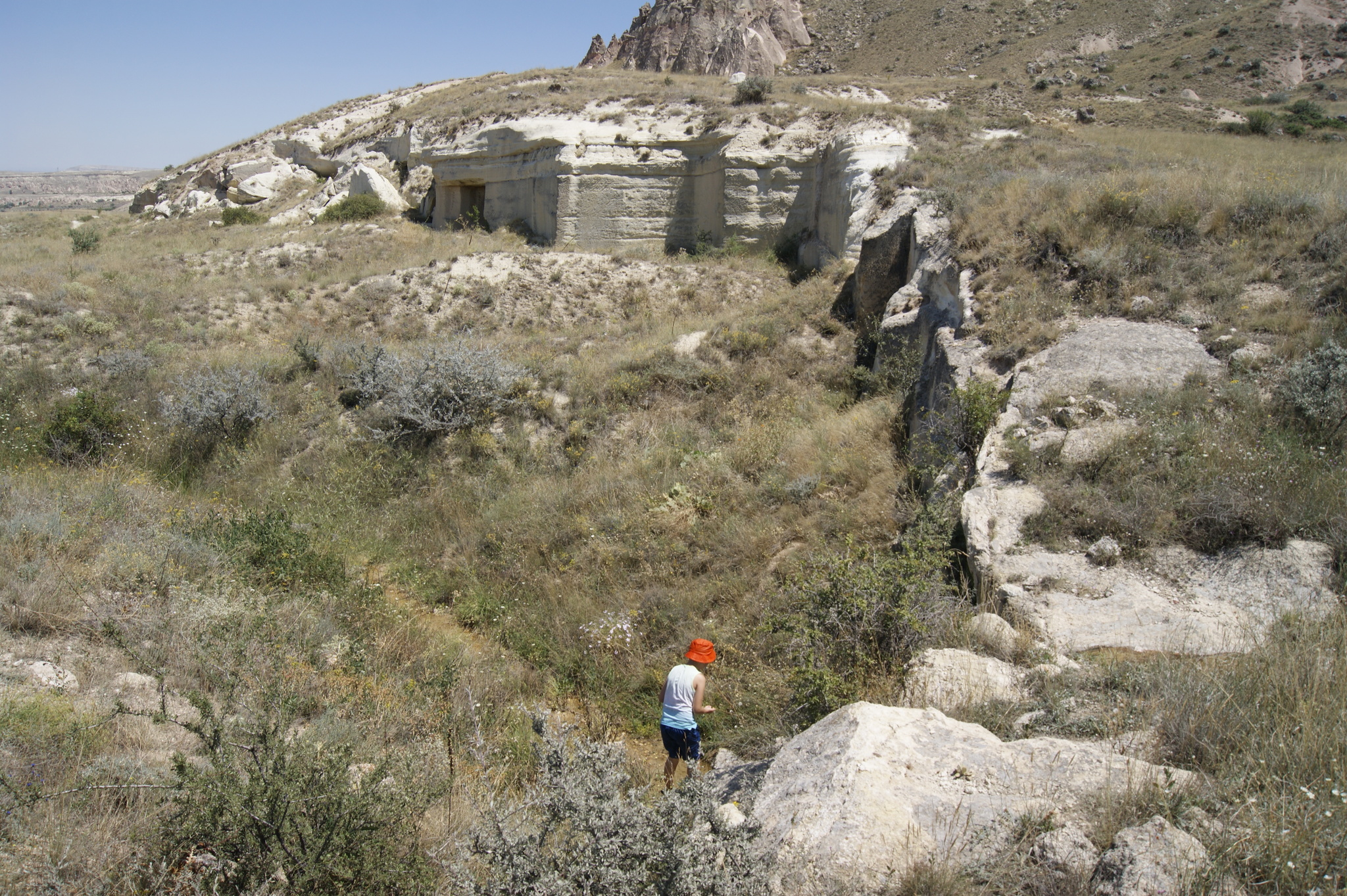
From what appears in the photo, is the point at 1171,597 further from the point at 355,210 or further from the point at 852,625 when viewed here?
the point at 355,210

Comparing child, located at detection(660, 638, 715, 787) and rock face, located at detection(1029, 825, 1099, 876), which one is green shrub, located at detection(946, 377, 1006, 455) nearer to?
child, located at detection(660, 638, 715, 787)

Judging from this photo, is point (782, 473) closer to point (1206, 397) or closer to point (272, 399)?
point (1206, 397)

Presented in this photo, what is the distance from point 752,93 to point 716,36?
95.6 feet

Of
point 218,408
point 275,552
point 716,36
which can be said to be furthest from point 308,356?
point 716,36

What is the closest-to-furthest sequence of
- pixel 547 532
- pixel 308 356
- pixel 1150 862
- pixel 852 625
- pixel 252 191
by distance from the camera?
pixel 1150 862 < pixel 852 625 < pixel 547 532 < pixel 308 356 < pixel 252 191

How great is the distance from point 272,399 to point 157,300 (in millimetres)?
6435

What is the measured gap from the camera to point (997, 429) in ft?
21.1

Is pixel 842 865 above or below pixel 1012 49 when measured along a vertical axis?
below

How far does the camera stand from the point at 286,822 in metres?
2.81

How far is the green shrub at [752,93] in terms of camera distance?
19969 mm

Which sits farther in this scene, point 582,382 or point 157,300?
point 157,300

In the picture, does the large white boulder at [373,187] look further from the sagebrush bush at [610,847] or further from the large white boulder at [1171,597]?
the sagebrush bush at [610,847]

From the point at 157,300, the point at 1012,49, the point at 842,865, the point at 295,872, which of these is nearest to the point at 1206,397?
the point at 842,865

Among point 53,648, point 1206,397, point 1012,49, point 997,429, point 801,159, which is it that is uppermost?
point 1012,49
